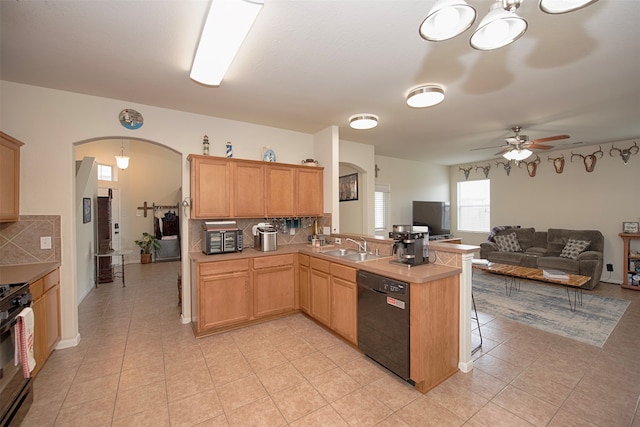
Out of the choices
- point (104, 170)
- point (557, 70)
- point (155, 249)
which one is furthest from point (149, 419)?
point (104, 170)

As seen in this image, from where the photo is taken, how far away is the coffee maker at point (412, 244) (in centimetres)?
254

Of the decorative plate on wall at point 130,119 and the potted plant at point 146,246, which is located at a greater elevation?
the decorative plate on wall at point 130,119

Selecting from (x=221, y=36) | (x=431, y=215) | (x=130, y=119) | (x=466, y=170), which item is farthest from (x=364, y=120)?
(x=466, y=170)

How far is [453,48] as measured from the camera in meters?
2.18

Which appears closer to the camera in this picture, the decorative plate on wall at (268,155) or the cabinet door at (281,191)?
the cabinet door at (281,191)

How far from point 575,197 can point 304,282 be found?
6.15 m

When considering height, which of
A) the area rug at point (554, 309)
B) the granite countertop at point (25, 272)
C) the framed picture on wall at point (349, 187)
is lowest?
the area rug at point (554, 309)

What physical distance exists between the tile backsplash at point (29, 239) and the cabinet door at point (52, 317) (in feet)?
1.20

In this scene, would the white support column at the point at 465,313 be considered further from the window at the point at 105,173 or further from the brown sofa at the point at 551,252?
the window at the point at 105,173

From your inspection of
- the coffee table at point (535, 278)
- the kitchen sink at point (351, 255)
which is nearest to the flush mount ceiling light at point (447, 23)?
the kitchen sink at point (351, 255)

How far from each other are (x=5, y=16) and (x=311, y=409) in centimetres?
341

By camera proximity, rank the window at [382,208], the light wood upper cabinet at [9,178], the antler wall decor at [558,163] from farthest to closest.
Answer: the window at [382,208] < the antler wall decor at [558,163] < the light wood upper cabinet at [9,178]

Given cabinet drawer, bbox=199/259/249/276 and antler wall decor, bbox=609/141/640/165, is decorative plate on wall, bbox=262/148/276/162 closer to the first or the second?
cabinet drawer, bbox=199/259/249/276

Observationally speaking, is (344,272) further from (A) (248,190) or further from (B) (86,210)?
(B) (86,210)
